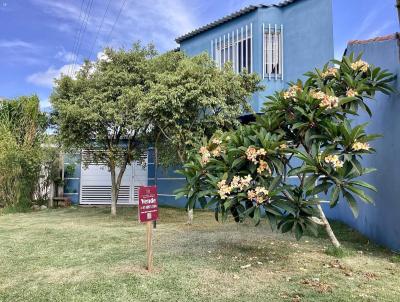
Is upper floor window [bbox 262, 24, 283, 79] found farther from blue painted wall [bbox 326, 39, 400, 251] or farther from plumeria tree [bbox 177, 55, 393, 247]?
plumeria tree [bbox 177, 55, 393, 247]

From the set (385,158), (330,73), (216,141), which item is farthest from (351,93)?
(216,141)

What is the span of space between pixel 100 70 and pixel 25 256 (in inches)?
293

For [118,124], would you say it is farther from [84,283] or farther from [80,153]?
[84,283]

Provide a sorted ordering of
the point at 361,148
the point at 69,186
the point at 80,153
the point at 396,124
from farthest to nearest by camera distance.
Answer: the point at 69,186 → the point at 80,153 → the point at 396,124 → the point at 361,148

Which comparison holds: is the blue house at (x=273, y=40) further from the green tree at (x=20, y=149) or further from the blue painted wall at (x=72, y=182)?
the blue painted wall at (x=72, y=182)

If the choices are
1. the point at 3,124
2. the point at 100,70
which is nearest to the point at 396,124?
the point at 100,70

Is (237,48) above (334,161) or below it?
above

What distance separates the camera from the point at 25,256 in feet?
21.6

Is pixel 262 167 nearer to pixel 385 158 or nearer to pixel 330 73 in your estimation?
pixel 330 73

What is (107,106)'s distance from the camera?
11.4 m

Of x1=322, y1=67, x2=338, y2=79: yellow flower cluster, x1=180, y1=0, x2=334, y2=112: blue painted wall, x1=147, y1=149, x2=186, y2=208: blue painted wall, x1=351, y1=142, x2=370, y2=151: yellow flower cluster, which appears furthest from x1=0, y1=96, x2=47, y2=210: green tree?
x1=351, y1=142, x2=370, y2=151: yellow flower cluster

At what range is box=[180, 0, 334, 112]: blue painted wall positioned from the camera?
12148 millimetres

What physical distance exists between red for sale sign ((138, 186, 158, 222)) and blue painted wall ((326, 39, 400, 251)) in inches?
153

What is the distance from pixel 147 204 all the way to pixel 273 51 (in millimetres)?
9129
